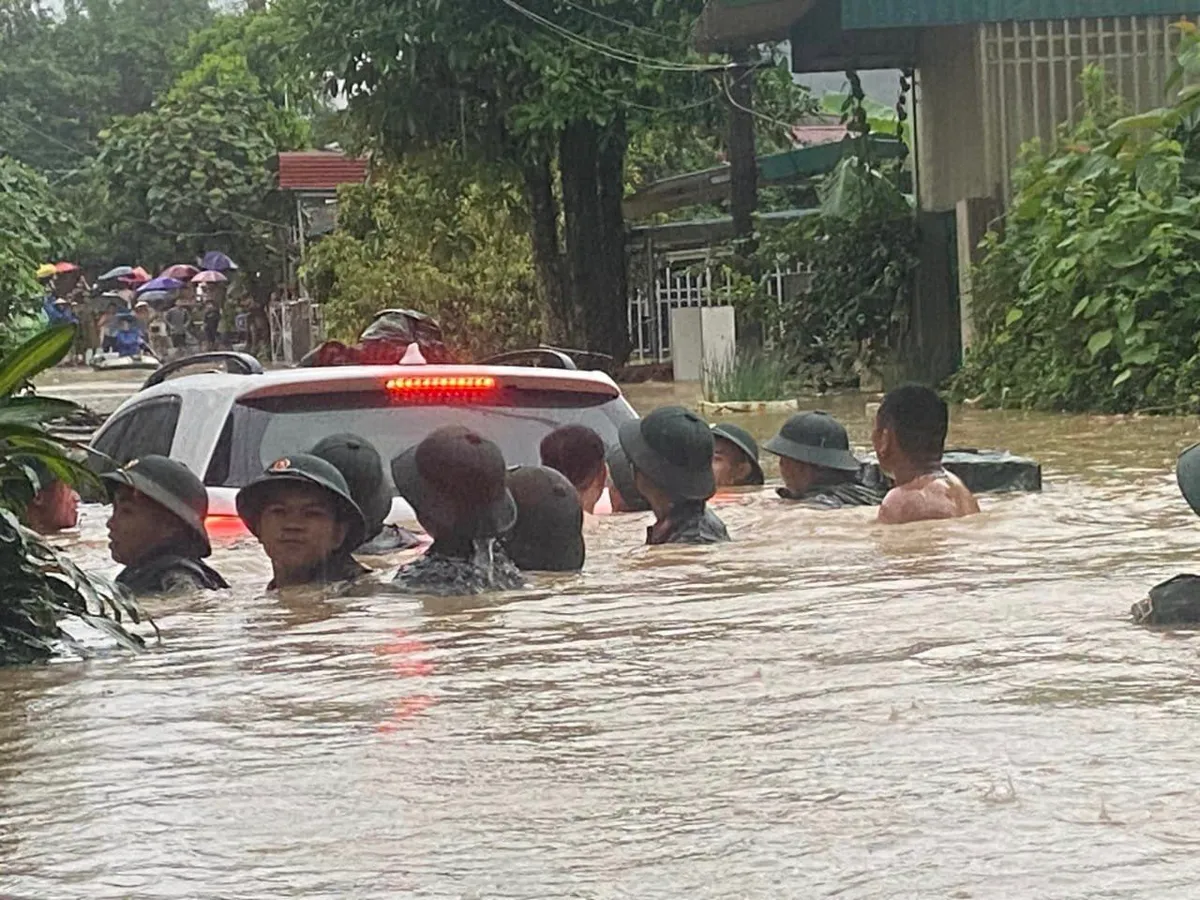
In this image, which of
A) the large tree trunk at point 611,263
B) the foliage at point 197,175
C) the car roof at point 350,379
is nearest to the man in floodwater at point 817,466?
the car roof at point 350,379

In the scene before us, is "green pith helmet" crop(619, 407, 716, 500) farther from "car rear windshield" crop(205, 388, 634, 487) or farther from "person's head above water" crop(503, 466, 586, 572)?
"car rear windshield" crop(205, 388, 634, 487)

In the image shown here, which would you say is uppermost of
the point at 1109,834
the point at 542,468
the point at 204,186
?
the point at 204,186

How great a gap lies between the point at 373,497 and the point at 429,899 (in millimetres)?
4028

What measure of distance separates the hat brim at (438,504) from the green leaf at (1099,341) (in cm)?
1152

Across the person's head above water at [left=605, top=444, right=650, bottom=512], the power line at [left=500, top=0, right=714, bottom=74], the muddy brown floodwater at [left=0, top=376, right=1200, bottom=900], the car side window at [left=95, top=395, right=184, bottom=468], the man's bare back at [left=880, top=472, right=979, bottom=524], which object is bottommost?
the muddy brown floodwater at [left=0, top=376, right=1200, bottom=900]

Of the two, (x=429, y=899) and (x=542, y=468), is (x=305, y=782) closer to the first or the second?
(x=429, y=899)

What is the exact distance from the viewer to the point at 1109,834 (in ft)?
14.2

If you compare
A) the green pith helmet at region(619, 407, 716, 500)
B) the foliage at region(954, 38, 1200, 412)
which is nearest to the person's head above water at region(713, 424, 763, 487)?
the green pith helmet at region(619, 407, 716, 500)

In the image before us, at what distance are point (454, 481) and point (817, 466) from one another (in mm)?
3317

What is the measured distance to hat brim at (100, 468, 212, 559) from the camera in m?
7.68

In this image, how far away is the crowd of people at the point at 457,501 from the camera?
24.9ft

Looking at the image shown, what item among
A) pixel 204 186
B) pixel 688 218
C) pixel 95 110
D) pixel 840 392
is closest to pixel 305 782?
pixel 840 392

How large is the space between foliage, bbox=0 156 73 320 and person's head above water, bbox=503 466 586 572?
994 centimetres

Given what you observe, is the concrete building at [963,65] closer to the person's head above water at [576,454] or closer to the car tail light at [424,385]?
the person's head above water at [576,454]
